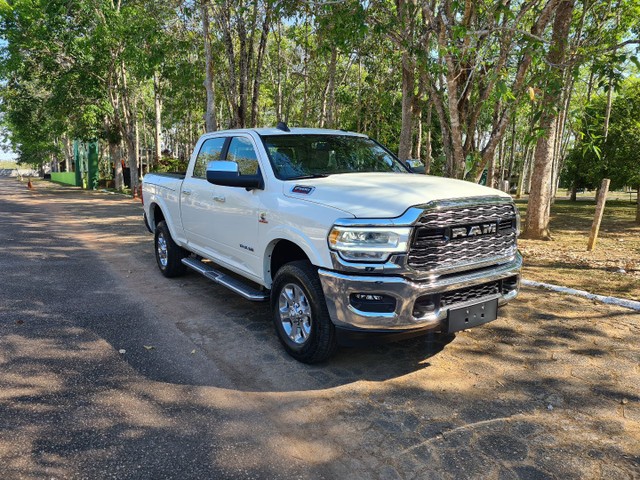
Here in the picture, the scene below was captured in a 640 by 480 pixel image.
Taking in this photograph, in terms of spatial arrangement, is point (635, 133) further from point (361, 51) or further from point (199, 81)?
point (199, 81)

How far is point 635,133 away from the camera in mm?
19094

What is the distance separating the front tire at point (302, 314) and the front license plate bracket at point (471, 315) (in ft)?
3.02

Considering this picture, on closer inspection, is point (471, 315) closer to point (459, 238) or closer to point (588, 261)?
point (459, 238)

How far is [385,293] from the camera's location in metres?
3.43

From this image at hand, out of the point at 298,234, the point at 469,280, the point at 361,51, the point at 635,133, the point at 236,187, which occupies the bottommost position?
the point at 469,280

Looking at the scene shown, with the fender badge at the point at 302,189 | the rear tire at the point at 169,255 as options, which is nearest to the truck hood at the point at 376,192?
the fender badge at the point at 302,189

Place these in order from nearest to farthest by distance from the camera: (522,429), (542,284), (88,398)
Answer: (522,429), (88,398), (542,284)

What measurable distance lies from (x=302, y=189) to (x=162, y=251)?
388 centimetres

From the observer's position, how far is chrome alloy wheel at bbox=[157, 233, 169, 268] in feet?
23.1

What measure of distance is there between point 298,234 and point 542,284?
13.5ft

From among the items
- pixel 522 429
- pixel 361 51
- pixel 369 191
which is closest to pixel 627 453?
pixel 522 429

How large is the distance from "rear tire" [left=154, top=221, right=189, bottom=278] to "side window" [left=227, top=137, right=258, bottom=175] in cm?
200

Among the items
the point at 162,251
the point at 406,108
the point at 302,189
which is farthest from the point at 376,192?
the point at 406,108

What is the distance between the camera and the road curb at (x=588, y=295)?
5.54 meters
